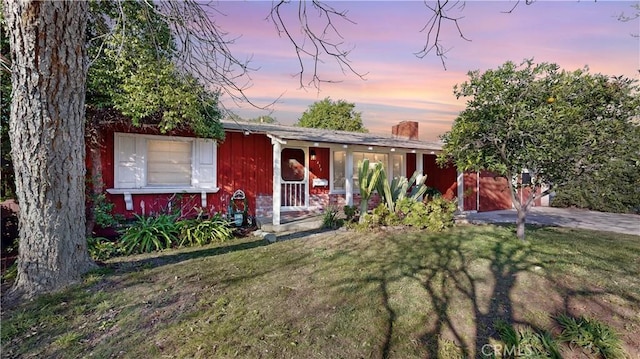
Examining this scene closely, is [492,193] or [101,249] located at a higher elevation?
[492,193]

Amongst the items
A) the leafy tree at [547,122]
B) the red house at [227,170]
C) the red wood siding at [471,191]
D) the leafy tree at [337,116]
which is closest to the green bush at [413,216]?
the leafy tree at [547,122]

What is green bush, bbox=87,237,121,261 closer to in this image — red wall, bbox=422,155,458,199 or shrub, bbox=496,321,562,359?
shrub, bbox=496,321,562,359

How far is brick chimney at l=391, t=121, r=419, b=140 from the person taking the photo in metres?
14.2

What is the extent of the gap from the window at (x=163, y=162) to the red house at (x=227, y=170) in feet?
0.07

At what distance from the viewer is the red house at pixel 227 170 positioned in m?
7.32

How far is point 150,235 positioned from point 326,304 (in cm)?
425

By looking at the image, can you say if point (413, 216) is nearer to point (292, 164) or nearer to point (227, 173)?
point (292, 164)

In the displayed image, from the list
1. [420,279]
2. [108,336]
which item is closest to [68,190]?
[108,336]

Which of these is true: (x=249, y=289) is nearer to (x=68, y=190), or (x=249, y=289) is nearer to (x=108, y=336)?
(x=108, y=336)

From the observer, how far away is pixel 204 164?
26.8 feet

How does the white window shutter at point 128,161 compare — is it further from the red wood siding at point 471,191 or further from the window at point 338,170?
the red wood siding at point 471,191

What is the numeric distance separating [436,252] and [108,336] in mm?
4517

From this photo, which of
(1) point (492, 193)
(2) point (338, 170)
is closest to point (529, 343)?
(2) point (338, 170)

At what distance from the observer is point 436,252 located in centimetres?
520
